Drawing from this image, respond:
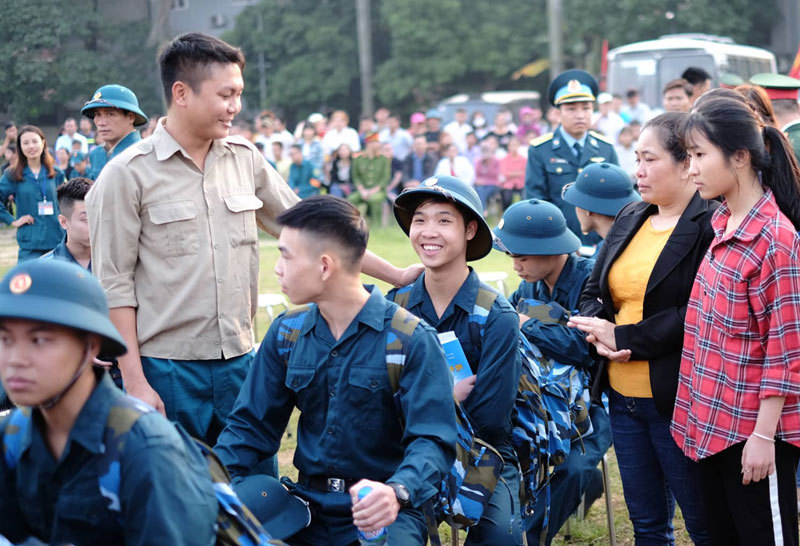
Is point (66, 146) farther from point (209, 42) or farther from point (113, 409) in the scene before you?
point (113, 409)

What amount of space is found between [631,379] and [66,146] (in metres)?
14.5

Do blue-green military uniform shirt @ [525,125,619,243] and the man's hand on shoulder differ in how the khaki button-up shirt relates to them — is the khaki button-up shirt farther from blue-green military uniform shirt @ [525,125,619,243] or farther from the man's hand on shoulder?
blue-green military uniform shirt @ [525,125,619,243]

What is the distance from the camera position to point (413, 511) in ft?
9.84

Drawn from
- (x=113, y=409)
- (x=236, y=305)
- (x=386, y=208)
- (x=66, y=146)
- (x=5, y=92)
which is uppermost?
(x=5, y=92)

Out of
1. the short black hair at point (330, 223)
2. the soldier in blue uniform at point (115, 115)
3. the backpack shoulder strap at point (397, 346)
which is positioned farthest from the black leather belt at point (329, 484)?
the soldier in blue uniform at point (115, 115)

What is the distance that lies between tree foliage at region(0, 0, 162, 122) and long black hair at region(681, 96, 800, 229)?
391 centimetres

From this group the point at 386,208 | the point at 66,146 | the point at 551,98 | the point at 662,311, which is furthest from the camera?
the point at 386,208

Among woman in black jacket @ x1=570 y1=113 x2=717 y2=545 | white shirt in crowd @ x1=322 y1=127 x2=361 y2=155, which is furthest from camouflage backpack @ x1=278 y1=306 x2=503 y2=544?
white shirt in crowd @ x1=322 y1=127 x2=361 y2=155

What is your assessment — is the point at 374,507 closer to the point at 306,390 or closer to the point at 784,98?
the point at 306,390

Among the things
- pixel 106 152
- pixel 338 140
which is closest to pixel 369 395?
pixel 106 152

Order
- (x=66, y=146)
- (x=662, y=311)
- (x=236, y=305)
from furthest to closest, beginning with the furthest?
(x=66, y=146), (x=236, y=305), (x=662, y=311)

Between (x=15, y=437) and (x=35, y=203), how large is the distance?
287 inches

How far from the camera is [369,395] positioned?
3.03m

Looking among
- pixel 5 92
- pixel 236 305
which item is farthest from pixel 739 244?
pixel 5 92
